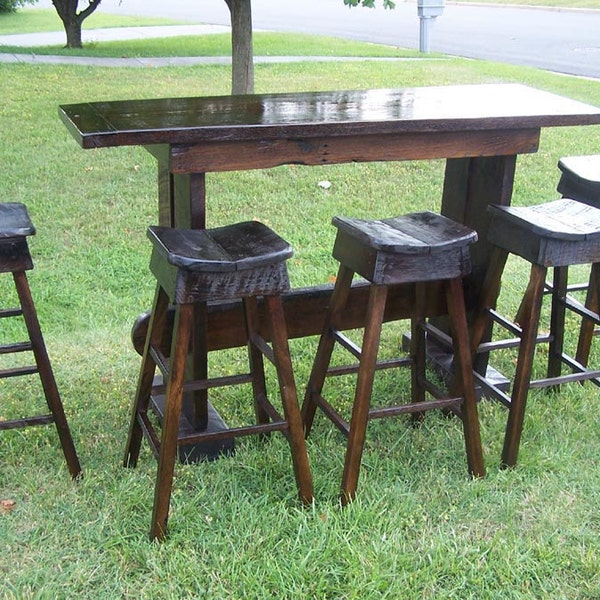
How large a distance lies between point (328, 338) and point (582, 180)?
4.74 ft

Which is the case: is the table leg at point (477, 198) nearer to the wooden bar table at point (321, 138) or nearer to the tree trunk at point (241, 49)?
the wooden bar table at point (321, 138)

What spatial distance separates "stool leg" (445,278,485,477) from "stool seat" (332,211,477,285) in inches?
4.4

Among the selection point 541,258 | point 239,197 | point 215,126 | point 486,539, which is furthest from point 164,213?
point 239,197

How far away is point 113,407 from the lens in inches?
146

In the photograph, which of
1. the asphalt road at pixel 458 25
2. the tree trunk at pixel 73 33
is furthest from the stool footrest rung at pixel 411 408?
the tree trunk at pixel 73 33

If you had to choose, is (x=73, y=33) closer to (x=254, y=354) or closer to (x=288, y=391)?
(x=254, y=354)

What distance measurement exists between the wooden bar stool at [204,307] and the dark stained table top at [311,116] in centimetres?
36

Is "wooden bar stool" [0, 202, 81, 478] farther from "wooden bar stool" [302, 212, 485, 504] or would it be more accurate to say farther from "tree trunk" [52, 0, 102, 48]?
"tree trunk" [52, 0, 102, 48]

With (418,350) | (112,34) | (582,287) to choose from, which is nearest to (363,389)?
(418,350)

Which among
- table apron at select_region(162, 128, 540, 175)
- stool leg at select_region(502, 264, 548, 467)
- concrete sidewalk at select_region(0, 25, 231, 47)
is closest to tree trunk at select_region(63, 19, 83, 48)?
concrete sidewalk at select_region(0, 25, 231, 47)

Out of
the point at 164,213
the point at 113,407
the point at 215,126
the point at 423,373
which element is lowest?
the point at 113,407

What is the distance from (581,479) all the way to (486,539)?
0.57m

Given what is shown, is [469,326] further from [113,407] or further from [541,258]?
[113,407]

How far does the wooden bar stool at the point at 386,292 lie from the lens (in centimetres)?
292
